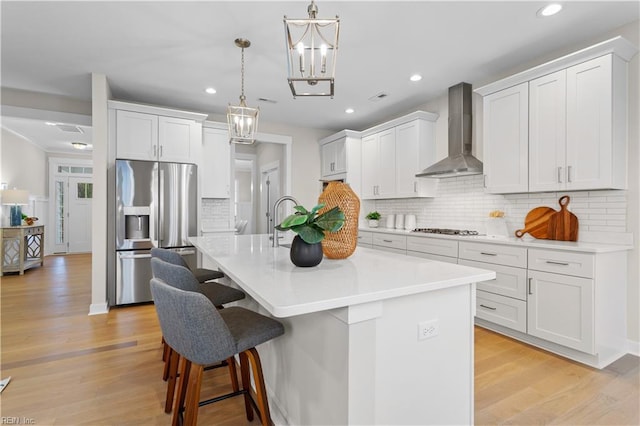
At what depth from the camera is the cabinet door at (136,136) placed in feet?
12.9

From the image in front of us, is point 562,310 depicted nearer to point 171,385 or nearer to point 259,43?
point 171,385

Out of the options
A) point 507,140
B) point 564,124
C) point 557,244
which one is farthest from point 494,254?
point 564,124

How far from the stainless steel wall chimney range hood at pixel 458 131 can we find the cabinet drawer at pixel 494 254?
0.92 meters

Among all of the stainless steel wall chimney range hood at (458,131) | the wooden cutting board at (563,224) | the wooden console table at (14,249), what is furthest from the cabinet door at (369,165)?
the wooden console table at (14,249)

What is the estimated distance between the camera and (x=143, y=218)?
12.8ft

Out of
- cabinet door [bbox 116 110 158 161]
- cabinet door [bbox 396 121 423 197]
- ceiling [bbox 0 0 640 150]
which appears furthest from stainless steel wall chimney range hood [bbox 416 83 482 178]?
cabinet door [bbox 116 110 158 161]

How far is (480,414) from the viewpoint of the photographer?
184cm

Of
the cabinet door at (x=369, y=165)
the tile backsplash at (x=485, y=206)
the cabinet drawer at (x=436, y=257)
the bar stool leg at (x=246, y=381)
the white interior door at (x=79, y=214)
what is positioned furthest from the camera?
the white interior door at (x=79, y=214)

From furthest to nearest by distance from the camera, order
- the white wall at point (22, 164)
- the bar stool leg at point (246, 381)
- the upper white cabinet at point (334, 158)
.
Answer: the white wall at point (22, 164), the upper white cabinet at point (334, 158), the bar stool leg at point (246, 381)

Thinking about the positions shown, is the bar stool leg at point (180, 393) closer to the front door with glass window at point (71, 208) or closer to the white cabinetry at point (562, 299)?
the white cabinetry at point (562, 299)

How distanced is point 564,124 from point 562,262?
1186 mm

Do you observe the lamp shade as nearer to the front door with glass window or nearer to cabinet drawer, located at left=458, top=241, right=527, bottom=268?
the front door with glass window

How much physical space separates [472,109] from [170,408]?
162 inches

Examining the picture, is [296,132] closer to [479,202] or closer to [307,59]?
[307,59]
